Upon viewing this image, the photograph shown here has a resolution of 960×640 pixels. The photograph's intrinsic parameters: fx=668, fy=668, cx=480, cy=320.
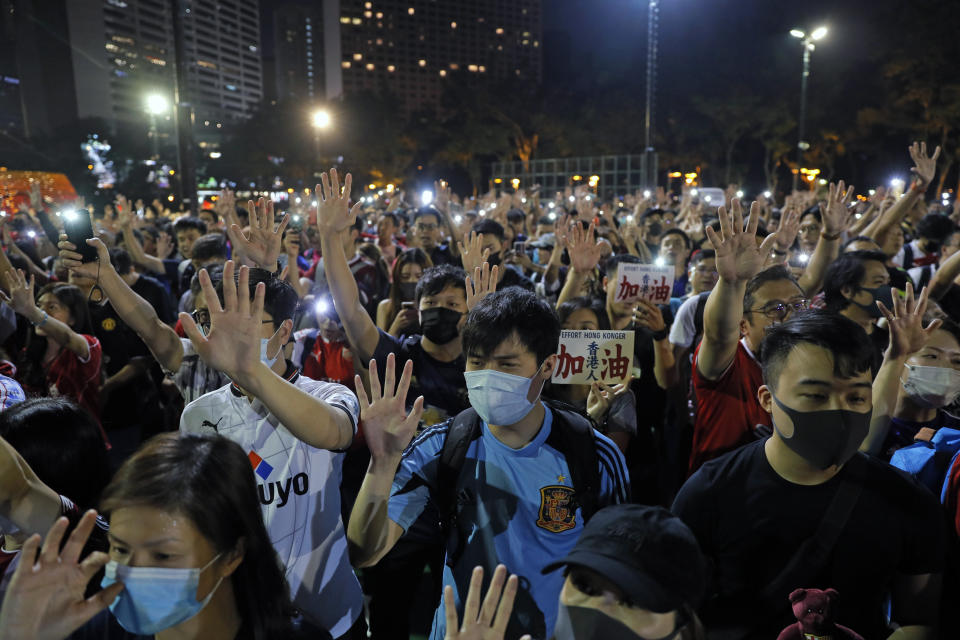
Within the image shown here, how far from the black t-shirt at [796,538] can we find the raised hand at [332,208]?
2400 mm

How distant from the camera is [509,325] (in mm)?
2568

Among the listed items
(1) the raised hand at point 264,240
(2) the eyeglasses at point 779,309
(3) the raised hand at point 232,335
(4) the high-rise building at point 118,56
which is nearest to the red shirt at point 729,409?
(2) the eyeglasses at point 779,309

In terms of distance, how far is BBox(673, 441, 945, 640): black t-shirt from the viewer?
6.97ft

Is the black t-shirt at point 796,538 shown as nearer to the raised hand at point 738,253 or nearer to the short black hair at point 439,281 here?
the raised hand at point 738,253

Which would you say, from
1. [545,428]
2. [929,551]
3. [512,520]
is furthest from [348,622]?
[929,551]

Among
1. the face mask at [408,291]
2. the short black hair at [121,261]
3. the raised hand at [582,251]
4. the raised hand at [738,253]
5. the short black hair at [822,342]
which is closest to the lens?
the short black hair at [822,342]

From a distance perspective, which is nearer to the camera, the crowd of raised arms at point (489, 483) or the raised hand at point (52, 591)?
the raised hand at point (52, 591)

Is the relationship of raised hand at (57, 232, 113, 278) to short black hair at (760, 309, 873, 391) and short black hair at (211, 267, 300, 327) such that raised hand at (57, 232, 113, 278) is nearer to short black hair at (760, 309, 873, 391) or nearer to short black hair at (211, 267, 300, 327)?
short black hair at (211, 267, 300, 327)

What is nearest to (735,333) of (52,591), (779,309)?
(779,309)

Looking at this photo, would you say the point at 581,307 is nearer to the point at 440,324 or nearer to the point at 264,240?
the point at 440,324

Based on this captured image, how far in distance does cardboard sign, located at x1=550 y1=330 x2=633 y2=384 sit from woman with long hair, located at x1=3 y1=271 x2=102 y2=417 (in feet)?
10.4

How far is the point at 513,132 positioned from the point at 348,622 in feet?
147

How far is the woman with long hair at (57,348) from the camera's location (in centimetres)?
447

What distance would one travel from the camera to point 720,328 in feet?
10.2
